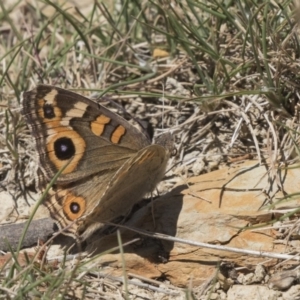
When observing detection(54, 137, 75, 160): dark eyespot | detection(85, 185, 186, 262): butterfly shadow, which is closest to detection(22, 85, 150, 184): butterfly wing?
detection(54, 137, 75, 160): dark eyespot

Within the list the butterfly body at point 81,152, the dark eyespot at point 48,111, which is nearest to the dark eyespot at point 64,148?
the butterfly body at point 81,152

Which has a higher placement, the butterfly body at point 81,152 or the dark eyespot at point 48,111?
the dark eyespot at point 48,111

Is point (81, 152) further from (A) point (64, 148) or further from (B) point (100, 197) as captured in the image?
(B) point (100, 197)

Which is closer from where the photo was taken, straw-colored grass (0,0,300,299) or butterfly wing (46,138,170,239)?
butterfly wing (46,138,170,239)

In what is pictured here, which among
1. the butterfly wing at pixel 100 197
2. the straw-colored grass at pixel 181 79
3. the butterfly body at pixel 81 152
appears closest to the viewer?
the butterfly wing at pixel 100 197

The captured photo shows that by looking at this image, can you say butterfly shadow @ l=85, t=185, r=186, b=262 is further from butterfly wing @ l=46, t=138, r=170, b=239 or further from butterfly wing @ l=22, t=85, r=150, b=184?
butterfly wing @ l=22, t=85, r=150, b=184

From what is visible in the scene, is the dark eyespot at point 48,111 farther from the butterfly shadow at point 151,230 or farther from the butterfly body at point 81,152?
the butterfly shadow at point 151,230

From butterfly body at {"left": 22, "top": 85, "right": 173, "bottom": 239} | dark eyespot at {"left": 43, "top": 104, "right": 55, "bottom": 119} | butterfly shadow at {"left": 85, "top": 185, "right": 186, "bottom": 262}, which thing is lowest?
butterfly shadow at {"left": 85, "top": 185, "right": 186, "bottom": 262}

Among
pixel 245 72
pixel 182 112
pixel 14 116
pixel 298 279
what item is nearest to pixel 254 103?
pixel 245 72
